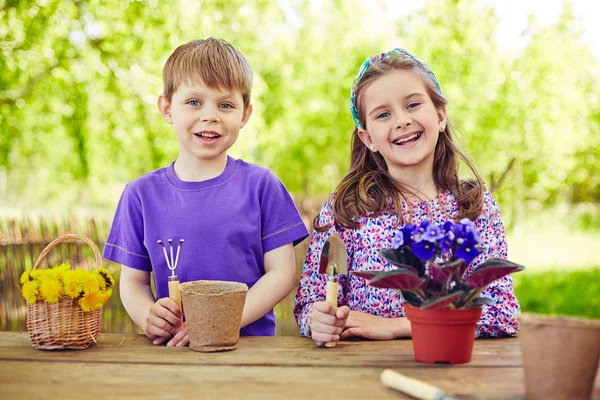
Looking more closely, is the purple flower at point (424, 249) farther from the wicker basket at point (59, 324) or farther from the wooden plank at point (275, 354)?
the wicker basket at point (59, 324)

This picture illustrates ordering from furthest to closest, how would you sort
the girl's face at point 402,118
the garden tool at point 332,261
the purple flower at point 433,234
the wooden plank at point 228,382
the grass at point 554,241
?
1. the grass at point 554,241
2. the girl's face at point 402,118
3. the garden tool at point 332,261
4. the purple flower at point 433,234
5. the wooden plank at point 228,382

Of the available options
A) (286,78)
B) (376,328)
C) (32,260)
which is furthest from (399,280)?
(286,78)

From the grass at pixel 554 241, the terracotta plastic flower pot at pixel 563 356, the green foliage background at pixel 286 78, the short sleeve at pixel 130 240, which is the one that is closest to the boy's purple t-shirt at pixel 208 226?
the short sleeve at pixel 130 240

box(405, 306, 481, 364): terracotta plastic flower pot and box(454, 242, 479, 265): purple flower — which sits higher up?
box(454, 242, 479, 265): purple flower

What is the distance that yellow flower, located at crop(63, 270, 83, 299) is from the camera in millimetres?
1850

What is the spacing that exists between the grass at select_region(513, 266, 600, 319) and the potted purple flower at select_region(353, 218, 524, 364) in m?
6.10

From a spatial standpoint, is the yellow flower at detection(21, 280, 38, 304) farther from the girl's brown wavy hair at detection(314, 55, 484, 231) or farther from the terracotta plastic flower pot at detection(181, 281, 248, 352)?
the girl's brown wavy hair at detection(314, 55, 484, 231)

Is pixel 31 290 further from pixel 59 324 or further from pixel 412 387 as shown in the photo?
pixel 412 387

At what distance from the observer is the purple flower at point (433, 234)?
1550 mm

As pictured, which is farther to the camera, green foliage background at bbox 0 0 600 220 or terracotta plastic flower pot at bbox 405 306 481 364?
green foliage background at bbox 0 0 600 220

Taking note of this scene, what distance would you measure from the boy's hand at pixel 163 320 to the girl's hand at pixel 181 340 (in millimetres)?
30

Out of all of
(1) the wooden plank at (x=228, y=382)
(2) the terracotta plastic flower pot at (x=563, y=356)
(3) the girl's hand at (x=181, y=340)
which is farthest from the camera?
(3) the girl's hand at (x=181, y=340)

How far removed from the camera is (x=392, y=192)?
2.46 m

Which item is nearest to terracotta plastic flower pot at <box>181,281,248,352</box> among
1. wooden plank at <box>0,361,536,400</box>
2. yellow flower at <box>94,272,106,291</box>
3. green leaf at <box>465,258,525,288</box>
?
wooden plank at <box>0,361,536,400</box>
